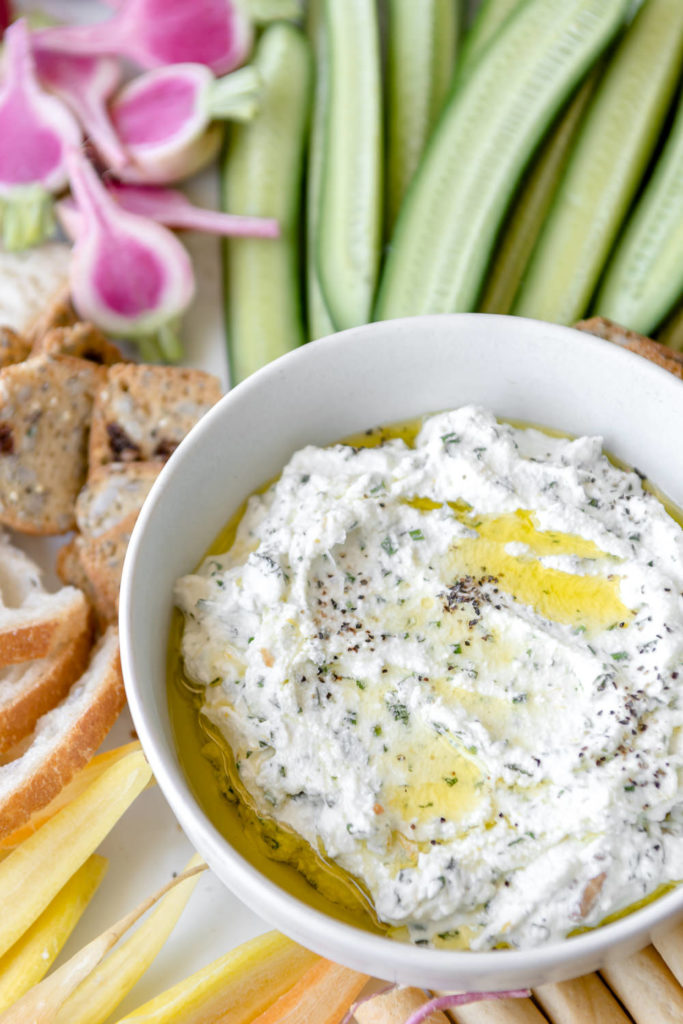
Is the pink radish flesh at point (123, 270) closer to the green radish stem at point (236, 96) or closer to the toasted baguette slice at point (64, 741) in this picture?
the green radish stem at point (236, 96)

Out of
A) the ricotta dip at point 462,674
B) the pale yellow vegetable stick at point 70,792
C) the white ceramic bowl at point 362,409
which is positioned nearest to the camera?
the ricotta dip at point 462,674

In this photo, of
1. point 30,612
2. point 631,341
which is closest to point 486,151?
point 631,341

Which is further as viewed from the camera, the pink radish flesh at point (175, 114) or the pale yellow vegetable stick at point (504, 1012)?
the pink radish flesh at point (175, 114)

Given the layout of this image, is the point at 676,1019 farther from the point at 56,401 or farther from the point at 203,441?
the point at 56,401

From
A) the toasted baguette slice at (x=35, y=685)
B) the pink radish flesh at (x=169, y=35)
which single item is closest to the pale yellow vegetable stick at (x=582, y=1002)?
the toasted baguette slice at (x=35, y=685)

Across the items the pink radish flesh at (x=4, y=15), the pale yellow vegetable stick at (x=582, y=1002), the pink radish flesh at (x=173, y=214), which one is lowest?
the pale yellow vegetable stick at (x=582, y=1002)

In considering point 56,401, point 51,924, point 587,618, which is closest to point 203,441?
point 56,401

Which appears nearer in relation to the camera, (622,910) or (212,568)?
(622,910)

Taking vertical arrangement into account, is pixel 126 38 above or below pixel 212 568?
above
